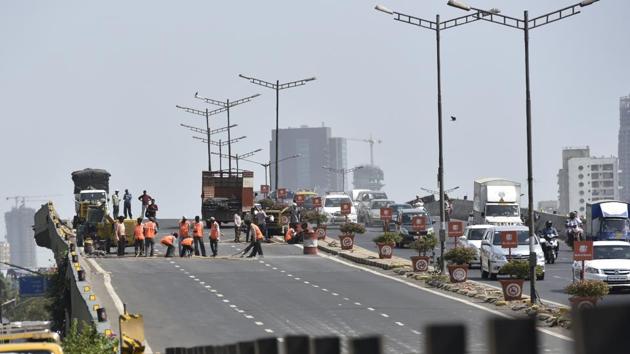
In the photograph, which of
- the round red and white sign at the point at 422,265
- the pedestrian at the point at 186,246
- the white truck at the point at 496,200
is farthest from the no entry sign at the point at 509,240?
the white truck at the point at 496,200

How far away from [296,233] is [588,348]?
221 ft

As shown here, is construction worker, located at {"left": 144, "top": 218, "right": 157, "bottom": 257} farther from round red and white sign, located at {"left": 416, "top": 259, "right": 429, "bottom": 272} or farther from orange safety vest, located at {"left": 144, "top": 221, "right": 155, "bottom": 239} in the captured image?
round red and white sign, located at {"left": 416, "top": 259, "right": 429, "bottom": 272}

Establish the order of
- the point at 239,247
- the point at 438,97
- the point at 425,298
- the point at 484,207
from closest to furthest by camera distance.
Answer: the point at 425,298 → the point at 438,97 → the point at 239,247 → the point at 484,207

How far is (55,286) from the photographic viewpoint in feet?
Answer: 182

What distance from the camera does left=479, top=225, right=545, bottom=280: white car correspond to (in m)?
47.4

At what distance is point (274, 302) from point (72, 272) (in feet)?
27.1

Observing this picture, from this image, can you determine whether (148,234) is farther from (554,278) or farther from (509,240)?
(509,240)

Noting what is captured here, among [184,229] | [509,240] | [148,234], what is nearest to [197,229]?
[184,229]

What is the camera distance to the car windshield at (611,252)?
42188mm

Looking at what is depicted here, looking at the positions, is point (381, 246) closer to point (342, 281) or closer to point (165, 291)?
point (342, 281)

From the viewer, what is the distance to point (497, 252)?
4747 cm

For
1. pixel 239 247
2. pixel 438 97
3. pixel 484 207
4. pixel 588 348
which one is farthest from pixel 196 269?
pixel 588 348

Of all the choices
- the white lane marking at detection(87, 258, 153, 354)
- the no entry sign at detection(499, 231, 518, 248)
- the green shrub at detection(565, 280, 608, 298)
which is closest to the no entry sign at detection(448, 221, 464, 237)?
the no entry sign at detection(499, 231, 518, 248)

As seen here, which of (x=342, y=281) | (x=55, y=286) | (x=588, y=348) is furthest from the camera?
(x=55, y=286)
